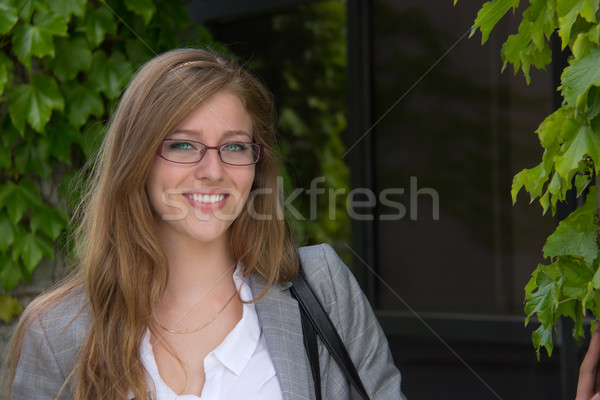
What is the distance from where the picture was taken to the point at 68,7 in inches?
103

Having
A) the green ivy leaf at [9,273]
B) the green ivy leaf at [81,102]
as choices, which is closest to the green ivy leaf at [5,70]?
the green ivy leaf at [81,102]

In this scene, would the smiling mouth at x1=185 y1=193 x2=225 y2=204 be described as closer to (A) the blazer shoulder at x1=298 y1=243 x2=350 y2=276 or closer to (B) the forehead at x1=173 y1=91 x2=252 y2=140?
(B) the forehead at x1=173 y1=91 x2=252 y2=140

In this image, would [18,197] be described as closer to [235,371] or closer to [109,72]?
[109,72]

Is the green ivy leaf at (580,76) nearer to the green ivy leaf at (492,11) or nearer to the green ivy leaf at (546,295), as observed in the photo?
the green ivy leaf at (492,11)

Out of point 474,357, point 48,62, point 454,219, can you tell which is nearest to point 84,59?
point 48,62

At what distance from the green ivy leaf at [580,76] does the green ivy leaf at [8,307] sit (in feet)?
7.53

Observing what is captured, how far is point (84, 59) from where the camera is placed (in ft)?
8.93

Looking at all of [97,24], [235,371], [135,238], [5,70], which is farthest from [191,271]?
[97,24]

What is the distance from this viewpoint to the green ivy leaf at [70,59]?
271 centimetres

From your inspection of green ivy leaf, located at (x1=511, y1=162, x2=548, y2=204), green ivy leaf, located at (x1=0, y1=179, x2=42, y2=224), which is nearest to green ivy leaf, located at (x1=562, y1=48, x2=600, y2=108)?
green ivy leaf, located at (x1=511, y1=162, x2=548, y2=204)

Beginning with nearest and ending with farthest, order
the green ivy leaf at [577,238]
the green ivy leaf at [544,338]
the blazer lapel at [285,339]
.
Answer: the green ivy leaf at [577,238] < the green ivy leaf at [544,338] < the blazer lapel at [285,339]

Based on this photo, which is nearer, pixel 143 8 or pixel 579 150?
pixel 579 150

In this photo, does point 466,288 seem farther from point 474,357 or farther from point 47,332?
point 47,332

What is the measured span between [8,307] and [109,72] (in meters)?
0.99
